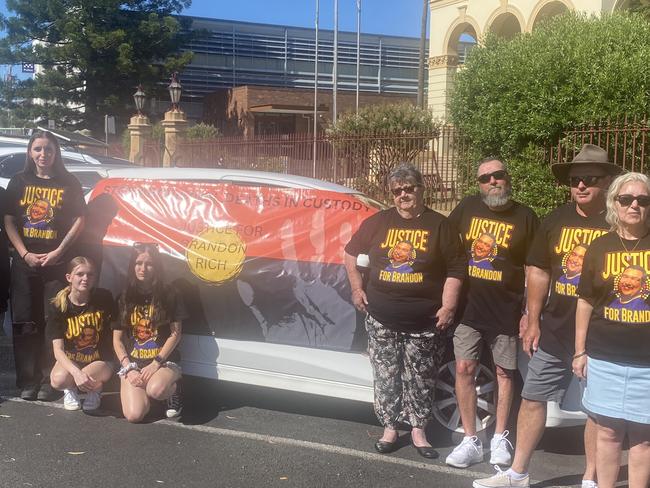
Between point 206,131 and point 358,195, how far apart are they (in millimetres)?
23218

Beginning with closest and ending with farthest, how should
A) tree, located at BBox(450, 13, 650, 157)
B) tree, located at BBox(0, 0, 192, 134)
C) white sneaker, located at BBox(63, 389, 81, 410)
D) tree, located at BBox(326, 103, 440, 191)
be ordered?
white sneaker, located at BBox(63, 389, 81, 410), tree, located at BBox(450, 13, 650, 157), tree, located at BBox(326, 103, 440, 191), tree, located at BBox(0, 0, 192, 134)

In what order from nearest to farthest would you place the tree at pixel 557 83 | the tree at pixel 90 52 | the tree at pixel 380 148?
the tree at pixel 557 83 → the tree at pixel 380 148 → the tree at pixel 90 52

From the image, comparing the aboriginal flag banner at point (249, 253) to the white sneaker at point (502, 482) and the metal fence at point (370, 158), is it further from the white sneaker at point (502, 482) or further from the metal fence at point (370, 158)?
the metal fence at point (370, 158)

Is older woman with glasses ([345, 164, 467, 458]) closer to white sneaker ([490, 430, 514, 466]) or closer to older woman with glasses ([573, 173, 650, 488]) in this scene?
white sneaker ([490, 430, 514, 466])

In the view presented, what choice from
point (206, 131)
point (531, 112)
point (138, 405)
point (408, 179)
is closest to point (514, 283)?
point (408, 179)

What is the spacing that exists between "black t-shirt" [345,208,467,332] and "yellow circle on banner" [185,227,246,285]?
1.11m

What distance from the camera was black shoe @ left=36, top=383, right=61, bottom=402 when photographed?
512 centimetres

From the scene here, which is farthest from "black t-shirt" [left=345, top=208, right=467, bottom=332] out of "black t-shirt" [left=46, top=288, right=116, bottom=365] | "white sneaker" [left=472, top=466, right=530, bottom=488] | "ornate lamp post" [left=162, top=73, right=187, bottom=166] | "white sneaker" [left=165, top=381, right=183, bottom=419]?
"ornate lamp post" [left=162, top=73, right=187, bottom=166]

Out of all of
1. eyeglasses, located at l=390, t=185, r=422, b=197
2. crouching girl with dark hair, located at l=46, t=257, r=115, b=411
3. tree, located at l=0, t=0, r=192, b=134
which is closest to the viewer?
eyeglasses, located at l=390, t=185, r=422, b=197

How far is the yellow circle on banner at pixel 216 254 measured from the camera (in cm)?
485

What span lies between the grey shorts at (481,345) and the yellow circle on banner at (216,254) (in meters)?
1.59

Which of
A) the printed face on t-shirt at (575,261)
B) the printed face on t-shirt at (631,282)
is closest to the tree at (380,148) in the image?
the printed face on t-shirt at (575,261)

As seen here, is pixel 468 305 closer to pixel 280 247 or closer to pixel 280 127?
pixel 280 247

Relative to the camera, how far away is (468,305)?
4.08 meters
